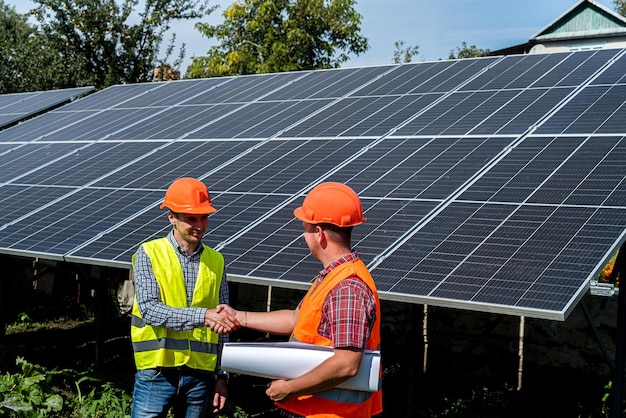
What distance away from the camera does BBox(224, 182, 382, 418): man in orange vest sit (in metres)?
4.10

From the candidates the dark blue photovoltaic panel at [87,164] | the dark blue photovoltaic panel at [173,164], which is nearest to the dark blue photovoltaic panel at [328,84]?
the dark blue photovoltaic panel at [173,164]

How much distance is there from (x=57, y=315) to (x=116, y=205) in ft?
23.2

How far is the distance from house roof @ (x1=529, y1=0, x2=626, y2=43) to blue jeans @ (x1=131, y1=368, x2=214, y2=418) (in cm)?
3071

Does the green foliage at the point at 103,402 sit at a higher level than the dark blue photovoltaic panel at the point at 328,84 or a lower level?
lower

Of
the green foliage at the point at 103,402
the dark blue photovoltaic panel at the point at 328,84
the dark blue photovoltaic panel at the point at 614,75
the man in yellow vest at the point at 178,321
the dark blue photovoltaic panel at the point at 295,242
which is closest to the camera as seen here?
the man in yellow vest at the point at 178,321

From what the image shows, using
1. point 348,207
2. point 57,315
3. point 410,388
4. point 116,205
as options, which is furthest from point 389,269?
point 57,315

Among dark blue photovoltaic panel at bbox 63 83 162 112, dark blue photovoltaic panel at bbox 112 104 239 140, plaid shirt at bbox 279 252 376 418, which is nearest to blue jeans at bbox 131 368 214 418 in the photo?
plaid shirt at bbox 279 252 376 418

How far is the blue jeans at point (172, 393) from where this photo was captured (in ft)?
19.0

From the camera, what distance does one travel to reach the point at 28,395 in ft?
31.2

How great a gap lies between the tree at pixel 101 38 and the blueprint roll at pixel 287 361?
82.7 ft

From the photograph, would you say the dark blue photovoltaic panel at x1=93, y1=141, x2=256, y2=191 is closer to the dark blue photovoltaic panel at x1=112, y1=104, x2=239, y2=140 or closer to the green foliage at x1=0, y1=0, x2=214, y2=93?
the dark blue photovoltaic panel at x1=112, y1=104, x2=239, y2=140

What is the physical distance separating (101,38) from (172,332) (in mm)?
24367

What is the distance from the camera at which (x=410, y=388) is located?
25.9 ft

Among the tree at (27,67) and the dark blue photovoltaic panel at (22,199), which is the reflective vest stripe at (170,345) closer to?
the dark blue photovoltaic panel at (22,199)
